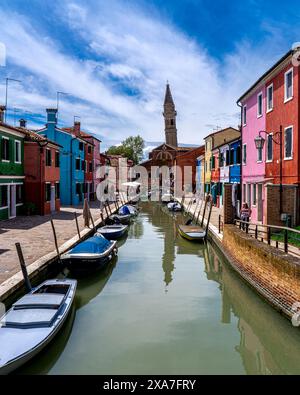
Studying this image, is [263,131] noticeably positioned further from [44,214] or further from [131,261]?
[44,214]

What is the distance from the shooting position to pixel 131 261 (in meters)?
18.0

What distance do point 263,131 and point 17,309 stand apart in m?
15.2

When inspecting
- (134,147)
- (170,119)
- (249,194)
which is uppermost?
(170,119)

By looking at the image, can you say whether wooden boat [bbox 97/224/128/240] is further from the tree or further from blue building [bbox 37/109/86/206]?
the tree

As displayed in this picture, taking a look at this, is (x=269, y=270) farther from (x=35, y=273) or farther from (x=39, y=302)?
(x=35, y=273)

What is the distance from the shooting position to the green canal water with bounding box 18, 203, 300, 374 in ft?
25.5

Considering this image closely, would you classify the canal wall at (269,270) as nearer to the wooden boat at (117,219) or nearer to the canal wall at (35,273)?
the canal wall at (35,273)

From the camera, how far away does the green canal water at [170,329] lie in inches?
306

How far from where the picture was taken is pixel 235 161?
90.6ft

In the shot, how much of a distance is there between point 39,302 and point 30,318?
2.93ft

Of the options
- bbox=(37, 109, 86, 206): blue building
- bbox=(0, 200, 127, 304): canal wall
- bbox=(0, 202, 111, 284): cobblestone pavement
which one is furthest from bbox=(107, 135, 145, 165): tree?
bbox=(0, 200, 127, 304): canal wall

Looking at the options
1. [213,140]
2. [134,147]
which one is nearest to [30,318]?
[213,140]

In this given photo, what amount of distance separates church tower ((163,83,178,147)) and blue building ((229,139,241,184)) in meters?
83.8
